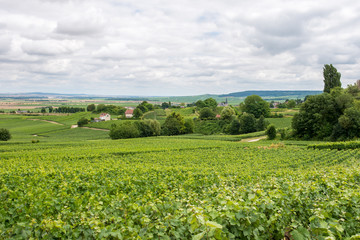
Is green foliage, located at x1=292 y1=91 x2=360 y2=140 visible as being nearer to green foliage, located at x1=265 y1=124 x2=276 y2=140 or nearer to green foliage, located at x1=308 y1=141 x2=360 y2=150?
green foliage, located at x1=265 y1=124 x2=276 y2=140

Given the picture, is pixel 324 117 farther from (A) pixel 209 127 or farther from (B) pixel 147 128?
(B) pixel 147 128

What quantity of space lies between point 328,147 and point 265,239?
35923 mm

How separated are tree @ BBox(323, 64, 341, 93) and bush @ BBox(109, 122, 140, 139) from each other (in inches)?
2305

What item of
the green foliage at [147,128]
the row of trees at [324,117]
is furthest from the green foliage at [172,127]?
the row of trees at [324,117]

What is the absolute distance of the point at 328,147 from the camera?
112 ft

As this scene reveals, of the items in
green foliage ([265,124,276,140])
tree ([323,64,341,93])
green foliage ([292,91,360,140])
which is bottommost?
green foliage ([265,124,276,140])

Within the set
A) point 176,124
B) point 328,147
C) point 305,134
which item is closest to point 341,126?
point 305,134

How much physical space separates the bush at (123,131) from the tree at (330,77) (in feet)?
192

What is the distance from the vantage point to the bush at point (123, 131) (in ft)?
224

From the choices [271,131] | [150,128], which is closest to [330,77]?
[271,131]

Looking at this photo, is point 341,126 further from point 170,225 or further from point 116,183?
point 170,225

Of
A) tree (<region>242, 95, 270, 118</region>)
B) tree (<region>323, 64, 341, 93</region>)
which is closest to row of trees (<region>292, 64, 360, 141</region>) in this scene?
tree (<region>323, 64, 341, 93</region>)

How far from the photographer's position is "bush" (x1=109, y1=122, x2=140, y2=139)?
6831 cm

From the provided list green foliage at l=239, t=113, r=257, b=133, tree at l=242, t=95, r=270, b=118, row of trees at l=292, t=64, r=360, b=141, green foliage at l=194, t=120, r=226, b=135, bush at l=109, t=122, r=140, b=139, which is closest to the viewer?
row of trees at l=292, t=64, r=360, b=141
